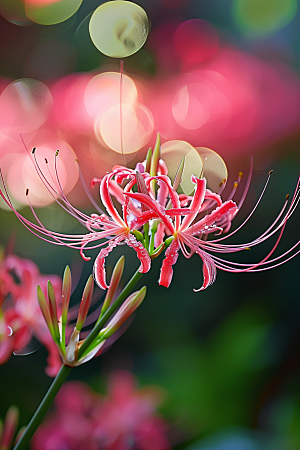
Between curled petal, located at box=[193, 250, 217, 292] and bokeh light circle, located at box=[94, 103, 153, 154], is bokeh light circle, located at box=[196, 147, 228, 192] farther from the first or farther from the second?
curled petal, located at box=[193, 250, 217, 292]

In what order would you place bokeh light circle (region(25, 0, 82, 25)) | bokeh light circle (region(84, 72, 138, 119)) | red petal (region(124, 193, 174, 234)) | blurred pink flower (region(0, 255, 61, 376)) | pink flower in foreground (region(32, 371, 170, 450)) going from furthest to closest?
bokeh light circle (region(25, 0, 82, 25)) < bokeh light circle (region(84, 72, 138, 119)) < pink flower in foreground (region(32, 371, 170, 450)) < blurred pink flower (region(0, 255, 61, 376)) < red petal (region(124, 193, 174, 234))

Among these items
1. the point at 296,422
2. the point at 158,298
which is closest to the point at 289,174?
the point at 158,298

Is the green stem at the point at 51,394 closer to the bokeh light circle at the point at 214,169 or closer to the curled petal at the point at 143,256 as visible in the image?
the curled petal at the point at 143,256

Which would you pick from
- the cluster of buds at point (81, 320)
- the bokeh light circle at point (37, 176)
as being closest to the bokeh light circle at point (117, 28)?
the bokeh light circle at point (37, 176)

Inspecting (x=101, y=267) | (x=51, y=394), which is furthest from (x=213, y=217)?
(x=51, y=394)

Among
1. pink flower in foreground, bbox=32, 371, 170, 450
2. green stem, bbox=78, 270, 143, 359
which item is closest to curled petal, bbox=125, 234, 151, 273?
green stem, bbox=78, 270, 143, 359

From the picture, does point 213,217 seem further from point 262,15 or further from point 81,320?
point 262,15
